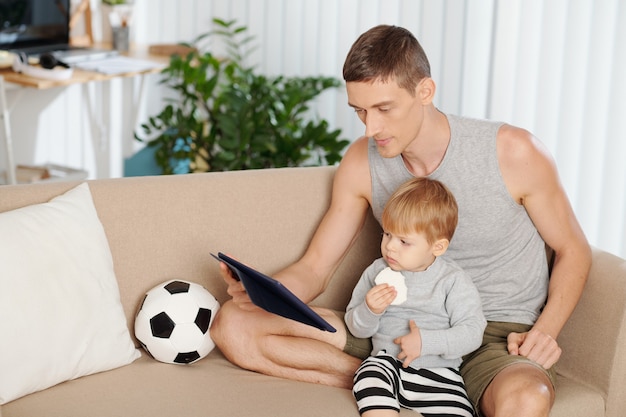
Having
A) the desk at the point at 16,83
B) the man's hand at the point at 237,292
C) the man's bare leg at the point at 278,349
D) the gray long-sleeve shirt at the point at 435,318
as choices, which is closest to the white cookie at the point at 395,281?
the gray long-sleeve shirt at the point at 435,318

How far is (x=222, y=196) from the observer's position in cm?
254

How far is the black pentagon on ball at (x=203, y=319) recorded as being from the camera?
2361 mm

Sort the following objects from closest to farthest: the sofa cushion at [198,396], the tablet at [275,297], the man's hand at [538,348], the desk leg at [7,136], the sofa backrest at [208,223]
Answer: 1. the tablet at [275,297]
2. the sofa cushion at [198,396]
3. the man's hand at [538,348]
4. the sofa backrest at [208,223]
5. the desk leg at [7,136]

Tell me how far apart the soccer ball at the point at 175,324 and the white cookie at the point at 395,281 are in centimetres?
45

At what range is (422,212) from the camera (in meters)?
2.16

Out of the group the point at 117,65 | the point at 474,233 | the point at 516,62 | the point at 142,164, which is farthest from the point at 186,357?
the point at 142,164

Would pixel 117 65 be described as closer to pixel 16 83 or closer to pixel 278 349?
pixel 16 83

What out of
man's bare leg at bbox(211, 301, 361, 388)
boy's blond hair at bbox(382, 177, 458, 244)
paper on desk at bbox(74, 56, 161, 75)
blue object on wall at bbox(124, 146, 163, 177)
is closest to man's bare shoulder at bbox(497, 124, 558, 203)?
boy's blond hair at bbox(382, 177, 458, 244)

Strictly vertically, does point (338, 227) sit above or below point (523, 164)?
below

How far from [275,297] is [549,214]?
2.39 ft

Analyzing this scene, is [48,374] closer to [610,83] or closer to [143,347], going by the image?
[143,347]

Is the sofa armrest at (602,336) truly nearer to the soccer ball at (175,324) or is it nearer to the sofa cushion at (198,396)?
the sofa cushion at (198,396)

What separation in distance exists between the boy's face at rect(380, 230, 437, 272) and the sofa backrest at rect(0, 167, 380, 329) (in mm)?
424

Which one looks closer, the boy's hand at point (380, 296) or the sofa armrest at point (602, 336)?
the boy's hand at point (380, 296)
